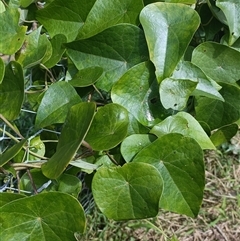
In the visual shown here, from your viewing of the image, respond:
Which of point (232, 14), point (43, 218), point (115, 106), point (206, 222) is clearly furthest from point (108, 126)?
point (206, 222)

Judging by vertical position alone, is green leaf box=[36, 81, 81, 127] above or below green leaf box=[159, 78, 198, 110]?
below

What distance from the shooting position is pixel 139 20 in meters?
0.60

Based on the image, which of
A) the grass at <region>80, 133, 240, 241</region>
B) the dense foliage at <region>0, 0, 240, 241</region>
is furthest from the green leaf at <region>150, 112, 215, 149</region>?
the grass at <region>80, 133, 240, 241</region>

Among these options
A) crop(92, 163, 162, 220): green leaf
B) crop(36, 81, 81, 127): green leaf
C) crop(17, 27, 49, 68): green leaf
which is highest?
crop(17, 27, 49, 68): green leaf

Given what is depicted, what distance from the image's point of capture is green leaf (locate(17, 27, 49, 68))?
610 millimetres

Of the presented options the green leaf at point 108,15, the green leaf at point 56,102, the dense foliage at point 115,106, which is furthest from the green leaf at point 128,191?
the green leaf at point 108,15

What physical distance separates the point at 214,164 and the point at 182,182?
73 centimetres

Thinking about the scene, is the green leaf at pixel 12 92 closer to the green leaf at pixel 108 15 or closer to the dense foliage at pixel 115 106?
the dense foliage at pixel 115 106

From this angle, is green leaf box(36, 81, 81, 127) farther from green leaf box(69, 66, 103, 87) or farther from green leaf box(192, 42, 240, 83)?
green leaf box(192, 42, 240, 83)

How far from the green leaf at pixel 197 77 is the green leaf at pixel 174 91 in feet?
0.07

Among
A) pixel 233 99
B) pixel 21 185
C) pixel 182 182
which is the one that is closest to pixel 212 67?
pixel 233 99

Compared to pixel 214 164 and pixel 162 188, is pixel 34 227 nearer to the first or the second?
pixel 162 188

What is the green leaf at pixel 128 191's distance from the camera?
1.78 feet

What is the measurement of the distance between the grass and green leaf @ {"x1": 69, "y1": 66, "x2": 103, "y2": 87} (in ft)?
1.88
